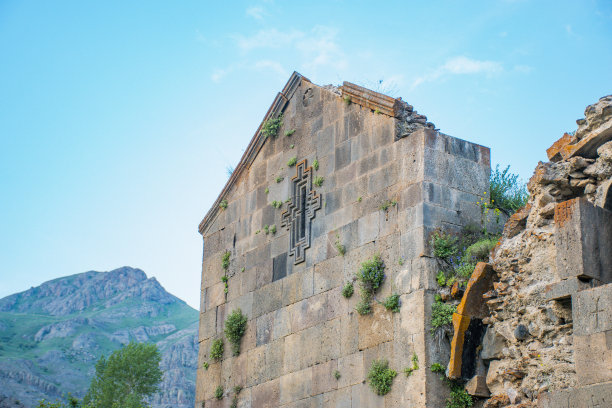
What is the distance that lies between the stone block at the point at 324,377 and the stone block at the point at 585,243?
3798mm

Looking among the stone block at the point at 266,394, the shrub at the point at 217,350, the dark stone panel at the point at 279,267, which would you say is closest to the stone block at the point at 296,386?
the stone block at the point at 266,394

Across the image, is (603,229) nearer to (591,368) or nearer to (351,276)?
(591,368)

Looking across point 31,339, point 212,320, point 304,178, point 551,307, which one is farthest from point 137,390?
point 31,339

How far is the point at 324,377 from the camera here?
38.9 feet

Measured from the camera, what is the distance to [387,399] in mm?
10688

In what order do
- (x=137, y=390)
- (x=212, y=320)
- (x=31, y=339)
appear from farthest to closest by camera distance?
(x=31, y=339) < (x=137, y=390) < (x=212, y=320)

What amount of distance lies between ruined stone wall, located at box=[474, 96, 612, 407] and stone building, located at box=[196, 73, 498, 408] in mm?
916

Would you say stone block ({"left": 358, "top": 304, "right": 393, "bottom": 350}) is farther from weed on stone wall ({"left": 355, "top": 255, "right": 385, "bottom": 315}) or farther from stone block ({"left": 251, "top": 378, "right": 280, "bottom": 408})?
stone block ({"left": 251, "top": 378, "right": 280, "bottom": 408})

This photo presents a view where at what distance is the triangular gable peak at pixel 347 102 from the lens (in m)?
11.9

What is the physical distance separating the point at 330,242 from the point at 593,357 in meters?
4.86

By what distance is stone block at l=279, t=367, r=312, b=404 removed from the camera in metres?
12.2

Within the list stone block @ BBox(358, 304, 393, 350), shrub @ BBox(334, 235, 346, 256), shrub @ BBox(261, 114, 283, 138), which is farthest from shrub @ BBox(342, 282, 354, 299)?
shrub @ BBox(261, 114, 283, 138)

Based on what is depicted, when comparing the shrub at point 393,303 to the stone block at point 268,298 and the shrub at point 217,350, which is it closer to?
the stone block at point 268,298

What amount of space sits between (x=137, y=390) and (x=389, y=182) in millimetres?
26410
